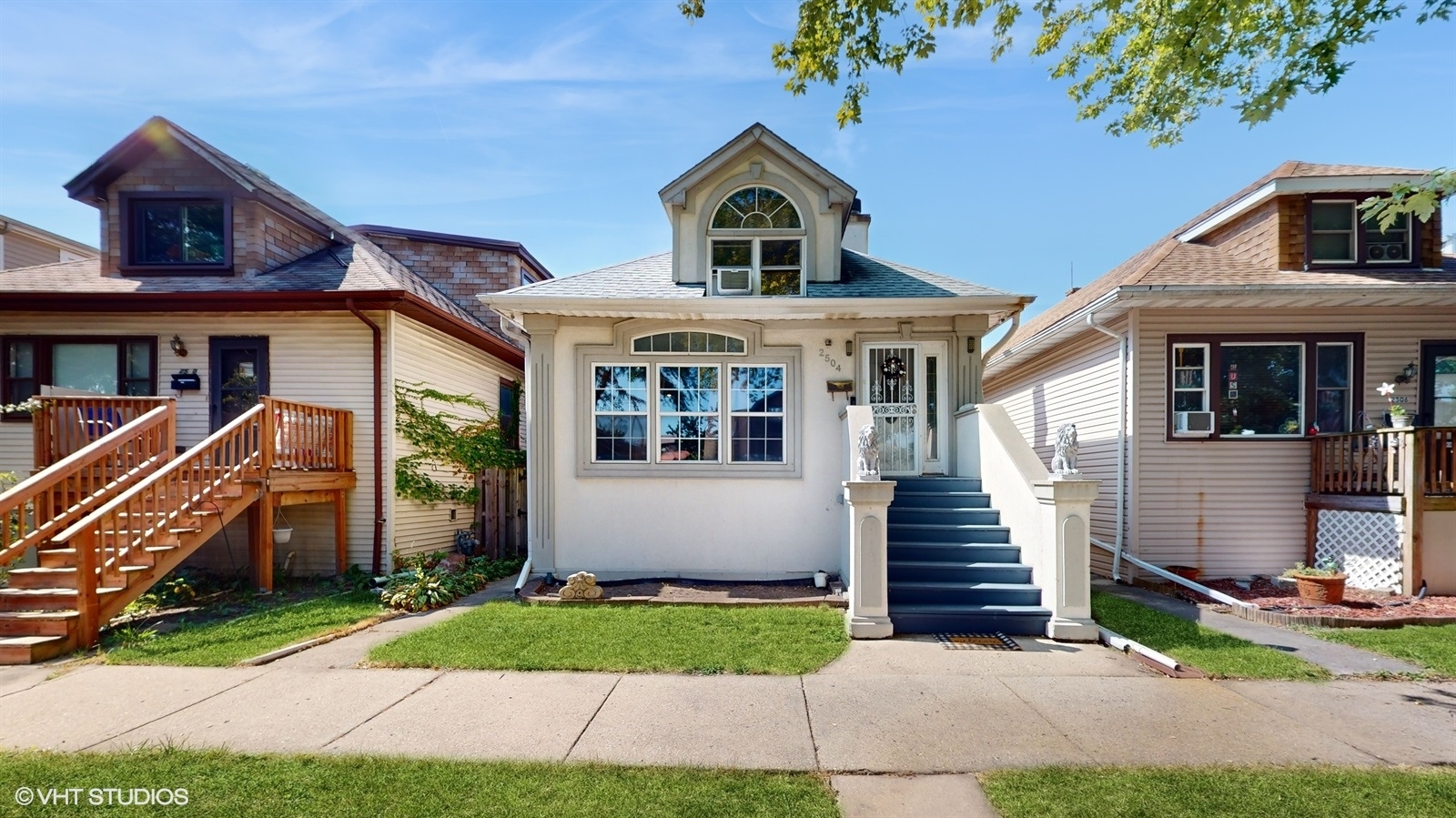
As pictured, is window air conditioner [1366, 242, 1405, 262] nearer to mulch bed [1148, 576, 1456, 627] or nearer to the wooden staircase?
mulch bed [1148, 576, 1456, 627]

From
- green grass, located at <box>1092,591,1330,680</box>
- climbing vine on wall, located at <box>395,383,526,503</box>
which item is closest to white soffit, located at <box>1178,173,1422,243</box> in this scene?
green grass, located at <box>1092,591,1330,680</box>

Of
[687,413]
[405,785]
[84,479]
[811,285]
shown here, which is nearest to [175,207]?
[84,479]

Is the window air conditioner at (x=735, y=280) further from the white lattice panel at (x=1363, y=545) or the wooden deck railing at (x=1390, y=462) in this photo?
the white lattice panel at (x=1363, y=545)

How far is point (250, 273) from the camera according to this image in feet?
30.9

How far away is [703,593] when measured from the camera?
7.53 m

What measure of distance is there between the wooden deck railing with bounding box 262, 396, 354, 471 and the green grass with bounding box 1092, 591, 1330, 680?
9.44 metres

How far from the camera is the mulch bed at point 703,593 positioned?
23.5 feet

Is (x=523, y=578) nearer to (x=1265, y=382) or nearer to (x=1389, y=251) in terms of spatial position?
(x=1265, y=382)

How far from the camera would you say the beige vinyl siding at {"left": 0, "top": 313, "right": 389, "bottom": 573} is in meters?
8.88

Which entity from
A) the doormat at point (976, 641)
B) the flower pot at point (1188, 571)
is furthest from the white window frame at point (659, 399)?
the flower pot at point (1188, 571)

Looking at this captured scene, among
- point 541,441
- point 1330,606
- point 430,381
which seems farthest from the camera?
point 430,381

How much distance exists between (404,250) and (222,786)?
12789mm

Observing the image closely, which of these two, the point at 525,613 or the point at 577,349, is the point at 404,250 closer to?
the point at 577,349

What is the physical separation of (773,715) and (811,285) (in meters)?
6.05
